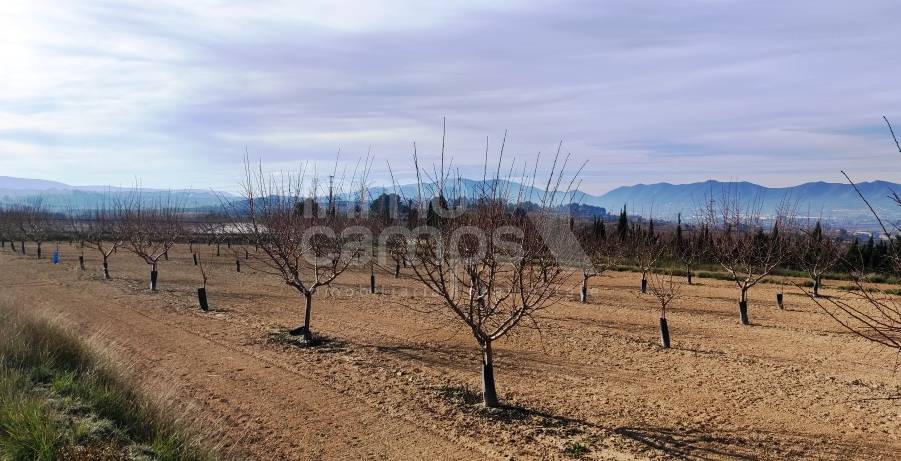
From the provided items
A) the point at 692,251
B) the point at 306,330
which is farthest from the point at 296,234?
the point at 692,251

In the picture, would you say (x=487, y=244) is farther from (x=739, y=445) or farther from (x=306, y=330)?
(x=306, y=330)

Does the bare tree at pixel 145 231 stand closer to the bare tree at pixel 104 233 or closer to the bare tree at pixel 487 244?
the bare tree at pixel 104 233

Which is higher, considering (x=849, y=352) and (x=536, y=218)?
(x=536, y=218)

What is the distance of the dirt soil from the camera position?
19.4 ft

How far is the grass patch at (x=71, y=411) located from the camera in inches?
148

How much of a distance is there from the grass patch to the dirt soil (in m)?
0.86

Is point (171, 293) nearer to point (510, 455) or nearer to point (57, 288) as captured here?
point (57, 288)

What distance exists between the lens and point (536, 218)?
7559 mm

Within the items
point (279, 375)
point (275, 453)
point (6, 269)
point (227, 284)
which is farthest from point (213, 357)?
point (6, 269)

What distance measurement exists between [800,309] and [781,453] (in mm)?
13351

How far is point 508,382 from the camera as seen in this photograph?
26.5 feet

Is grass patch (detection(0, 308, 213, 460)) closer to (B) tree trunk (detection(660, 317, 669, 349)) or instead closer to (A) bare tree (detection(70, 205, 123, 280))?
(B) tree trunk (detection(660, 317, 669, 349))

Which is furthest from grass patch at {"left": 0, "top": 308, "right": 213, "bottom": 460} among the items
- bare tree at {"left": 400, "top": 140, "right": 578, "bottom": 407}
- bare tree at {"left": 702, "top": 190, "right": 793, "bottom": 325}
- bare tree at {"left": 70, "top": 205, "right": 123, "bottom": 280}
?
bare tree at {"left": 702, "top": 190, "right": 793, "bottom": 325}

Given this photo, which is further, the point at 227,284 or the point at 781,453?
the point at 227,284
